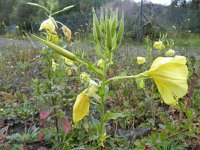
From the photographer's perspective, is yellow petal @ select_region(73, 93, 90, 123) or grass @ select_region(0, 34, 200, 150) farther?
grass @ select_region(0, 34, 200, 150)

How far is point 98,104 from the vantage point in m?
1.26

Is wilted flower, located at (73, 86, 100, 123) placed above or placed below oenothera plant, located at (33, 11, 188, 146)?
below

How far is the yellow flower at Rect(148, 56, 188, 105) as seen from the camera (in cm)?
103

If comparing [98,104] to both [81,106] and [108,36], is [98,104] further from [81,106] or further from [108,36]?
[108,36]

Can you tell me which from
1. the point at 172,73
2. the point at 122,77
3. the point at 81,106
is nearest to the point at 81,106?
the point at 81,106

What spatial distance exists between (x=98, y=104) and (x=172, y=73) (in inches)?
14.2

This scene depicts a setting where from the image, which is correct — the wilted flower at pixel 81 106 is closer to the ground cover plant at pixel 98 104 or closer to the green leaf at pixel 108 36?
the ground cover plant at pixel 98 104

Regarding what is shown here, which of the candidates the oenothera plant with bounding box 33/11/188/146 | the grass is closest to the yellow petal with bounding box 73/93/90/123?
the oenothera plant with bounding box 33/11/188/146

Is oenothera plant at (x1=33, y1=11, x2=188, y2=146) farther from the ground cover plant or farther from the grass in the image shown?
the grass

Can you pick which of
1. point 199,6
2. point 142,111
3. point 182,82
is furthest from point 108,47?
point 199,6

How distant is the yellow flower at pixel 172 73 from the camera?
1.03 metres

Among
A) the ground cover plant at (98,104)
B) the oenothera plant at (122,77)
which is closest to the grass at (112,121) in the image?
the ground cover plant at (98,104)

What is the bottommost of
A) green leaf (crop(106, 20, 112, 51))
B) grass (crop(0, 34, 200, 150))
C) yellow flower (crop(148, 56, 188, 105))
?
grass (crop(0, 34, 200, 150))

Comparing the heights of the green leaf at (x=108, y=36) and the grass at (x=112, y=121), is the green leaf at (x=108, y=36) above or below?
above
